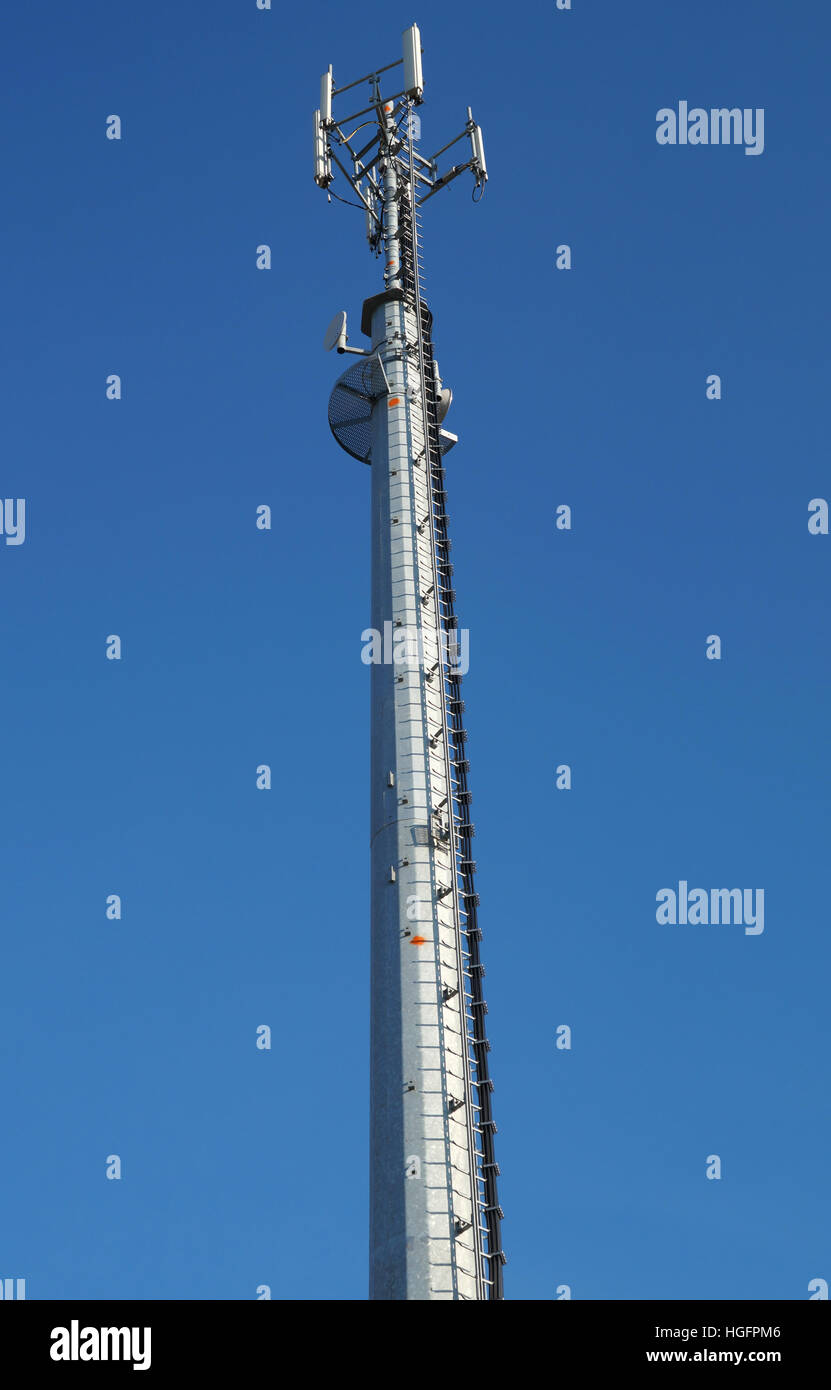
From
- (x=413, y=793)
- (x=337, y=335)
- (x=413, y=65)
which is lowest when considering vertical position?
(x=413, y=793)

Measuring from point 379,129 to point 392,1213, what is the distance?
46.6 m

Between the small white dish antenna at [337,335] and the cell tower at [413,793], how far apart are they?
0.08 metres

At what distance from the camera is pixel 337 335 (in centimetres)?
5922

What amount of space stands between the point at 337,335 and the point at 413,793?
2153cm

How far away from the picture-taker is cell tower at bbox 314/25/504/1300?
3862cm

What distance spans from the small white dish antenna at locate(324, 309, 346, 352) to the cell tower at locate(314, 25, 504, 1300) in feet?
0.27

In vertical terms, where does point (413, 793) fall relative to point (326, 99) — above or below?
below

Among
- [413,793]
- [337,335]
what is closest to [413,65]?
[337,335]

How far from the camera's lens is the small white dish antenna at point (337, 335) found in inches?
2330
